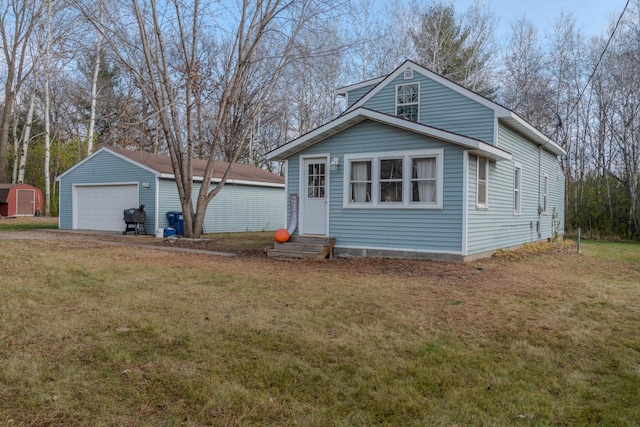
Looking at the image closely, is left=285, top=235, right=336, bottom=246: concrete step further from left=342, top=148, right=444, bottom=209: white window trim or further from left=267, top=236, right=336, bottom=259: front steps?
left=342, top=148, right=444, bottom=209: white window trim

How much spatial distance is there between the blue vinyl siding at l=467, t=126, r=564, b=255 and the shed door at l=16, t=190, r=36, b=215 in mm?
27948

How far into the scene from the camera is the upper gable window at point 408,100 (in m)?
12.1

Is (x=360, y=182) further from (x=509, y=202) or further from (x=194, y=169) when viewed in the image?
(x=194, y=169)

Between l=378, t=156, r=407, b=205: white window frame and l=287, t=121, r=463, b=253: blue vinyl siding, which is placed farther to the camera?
l=378, t=156, r=407, b=205: white window frame

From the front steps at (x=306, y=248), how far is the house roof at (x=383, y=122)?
221 centimetres

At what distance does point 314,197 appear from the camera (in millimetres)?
11555

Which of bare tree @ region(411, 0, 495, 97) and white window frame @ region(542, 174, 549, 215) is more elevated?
bare tree @ region(411, 0, 495, 97)

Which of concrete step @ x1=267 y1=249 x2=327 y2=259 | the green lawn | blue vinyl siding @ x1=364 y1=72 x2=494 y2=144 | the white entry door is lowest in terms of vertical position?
the green lawn

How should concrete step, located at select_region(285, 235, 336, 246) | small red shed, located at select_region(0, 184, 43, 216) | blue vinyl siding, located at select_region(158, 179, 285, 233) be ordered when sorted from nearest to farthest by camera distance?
concrete step, located at select_region(285, 235, 336, 246) → blue vinyl siding, located at select_region(158, 179, 285, 233) → small red shed, located at select_region(0, 184, 43, 216)

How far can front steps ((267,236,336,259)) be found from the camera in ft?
35.4

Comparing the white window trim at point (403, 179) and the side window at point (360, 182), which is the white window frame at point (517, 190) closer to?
the white window trim at point (403, 179)

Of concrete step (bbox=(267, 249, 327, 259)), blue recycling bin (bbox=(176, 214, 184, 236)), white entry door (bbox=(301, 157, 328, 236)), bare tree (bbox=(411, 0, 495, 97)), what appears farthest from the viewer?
bare tree (bbox=(411, 0, 495, 97))

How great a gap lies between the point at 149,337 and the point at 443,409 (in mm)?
2825

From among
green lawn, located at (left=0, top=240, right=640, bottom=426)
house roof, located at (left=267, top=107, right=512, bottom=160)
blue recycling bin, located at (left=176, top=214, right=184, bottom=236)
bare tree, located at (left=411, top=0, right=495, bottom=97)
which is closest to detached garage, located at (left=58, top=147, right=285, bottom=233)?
blue recycling bin, located at (left=176, top=214, right=184, bottom=236)
